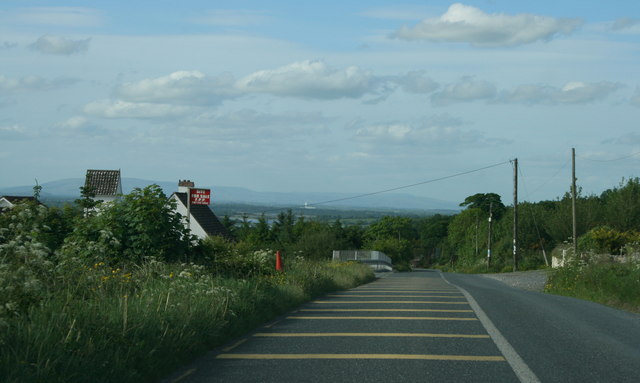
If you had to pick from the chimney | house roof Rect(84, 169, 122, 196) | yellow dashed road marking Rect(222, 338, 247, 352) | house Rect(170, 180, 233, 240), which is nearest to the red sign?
yellow dashed road marking Rect(222, 338, 247, 352)

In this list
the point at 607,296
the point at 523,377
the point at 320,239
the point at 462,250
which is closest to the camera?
the point at 523,377

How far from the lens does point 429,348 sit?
8641 mm

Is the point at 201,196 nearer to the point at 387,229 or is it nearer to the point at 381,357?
the point at 381,357

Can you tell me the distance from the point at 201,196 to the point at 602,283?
1326 cm

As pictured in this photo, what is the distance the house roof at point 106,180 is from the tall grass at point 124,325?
173ft

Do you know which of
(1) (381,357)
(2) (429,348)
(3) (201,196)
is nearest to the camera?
(1) (381,357)

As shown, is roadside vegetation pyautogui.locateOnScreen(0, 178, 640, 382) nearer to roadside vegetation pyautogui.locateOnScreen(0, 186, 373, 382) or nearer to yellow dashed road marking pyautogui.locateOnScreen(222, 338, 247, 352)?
roadside vegetation pyautogui.locateOnScreen(0, 186, 373, 382)

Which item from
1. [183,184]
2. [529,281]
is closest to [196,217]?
[183,184]

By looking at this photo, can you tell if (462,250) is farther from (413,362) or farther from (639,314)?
(413,362)

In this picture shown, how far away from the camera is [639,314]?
49.6 ft

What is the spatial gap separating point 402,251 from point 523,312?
103m

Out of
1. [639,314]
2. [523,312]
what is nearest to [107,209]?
[523,312]

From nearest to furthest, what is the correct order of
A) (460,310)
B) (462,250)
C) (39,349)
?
(39,349), (460,310), (462,250)

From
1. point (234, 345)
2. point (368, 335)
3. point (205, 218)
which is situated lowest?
point (234, 345)
